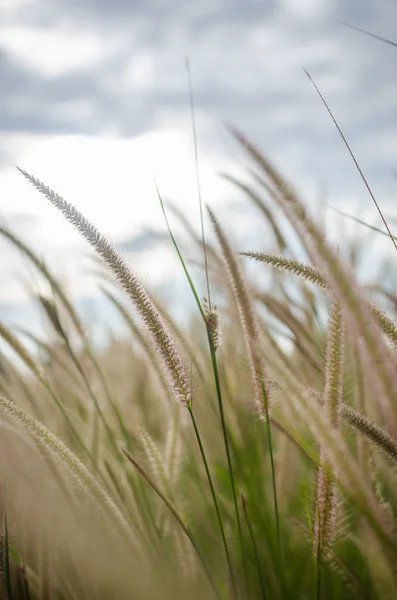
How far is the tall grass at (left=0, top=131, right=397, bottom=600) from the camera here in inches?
21.7

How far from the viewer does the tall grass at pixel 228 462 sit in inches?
21.7

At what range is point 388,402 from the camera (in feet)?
1.61

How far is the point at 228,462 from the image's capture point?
66 cm

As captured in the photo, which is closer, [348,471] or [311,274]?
[348,471]

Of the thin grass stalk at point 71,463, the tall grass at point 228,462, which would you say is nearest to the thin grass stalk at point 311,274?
the tall grass at point 228,462

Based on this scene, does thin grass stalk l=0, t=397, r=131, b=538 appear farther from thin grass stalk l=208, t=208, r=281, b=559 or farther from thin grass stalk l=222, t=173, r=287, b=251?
thin grass stalk l=222, t=173, r=287, b=251

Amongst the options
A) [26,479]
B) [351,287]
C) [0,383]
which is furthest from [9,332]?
[351,287]

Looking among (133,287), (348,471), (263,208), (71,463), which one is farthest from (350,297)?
(263,208)

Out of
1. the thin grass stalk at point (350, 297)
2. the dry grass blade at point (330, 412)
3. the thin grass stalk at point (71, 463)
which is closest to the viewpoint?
the thin grass stalk at point (350, 297)

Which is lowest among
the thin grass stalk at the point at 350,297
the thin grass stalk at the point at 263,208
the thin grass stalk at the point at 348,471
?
the thin grass stalk at the point at 348,471

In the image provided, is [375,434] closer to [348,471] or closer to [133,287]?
[348,471]

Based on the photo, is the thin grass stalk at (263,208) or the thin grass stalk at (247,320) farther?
the thin grass stalk at (263,208)

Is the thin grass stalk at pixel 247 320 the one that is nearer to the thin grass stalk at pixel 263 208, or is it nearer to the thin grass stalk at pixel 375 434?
the thin grass stalk at pixel 375 434

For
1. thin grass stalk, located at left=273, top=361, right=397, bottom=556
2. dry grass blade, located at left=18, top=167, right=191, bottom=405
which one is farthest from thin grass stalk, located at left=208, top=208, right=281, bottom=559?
thin grass stalk, located at left=273, top=361, right=397, bottom=556
